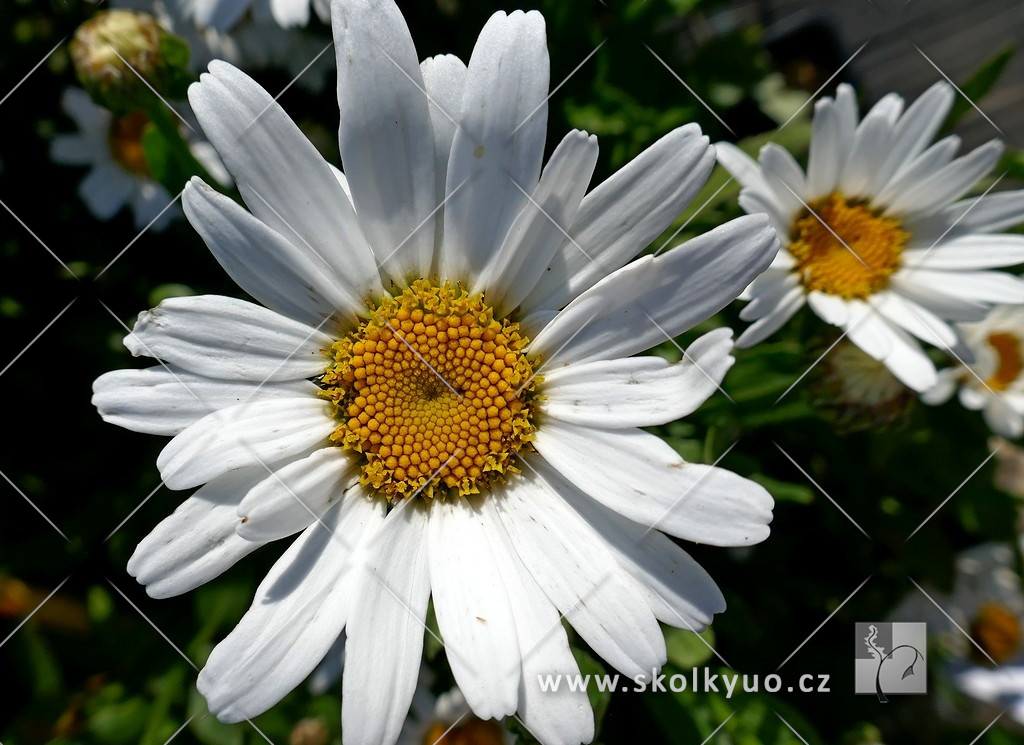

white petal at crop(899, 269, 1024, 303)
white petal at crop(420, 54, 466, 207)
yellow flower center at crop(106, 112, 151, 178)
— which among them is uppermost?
yellow flower center at crop(106, 112, 151, 178)

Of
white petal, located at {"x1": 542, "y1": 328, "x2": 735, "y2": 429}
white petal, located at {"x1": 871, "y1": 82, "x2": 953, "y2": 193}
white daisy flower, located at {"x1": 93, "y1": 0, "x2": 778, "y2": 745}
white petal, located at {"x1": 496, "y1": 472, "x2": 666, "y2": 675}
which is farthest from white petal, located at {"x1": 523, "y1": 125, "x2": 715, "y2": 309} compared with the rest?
white petal, located at {"x1": 871, "y1": 82, "x2": 953, "y2": 193}

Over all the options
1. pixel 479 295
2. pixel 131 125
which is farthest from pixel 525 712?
pixel 131 125

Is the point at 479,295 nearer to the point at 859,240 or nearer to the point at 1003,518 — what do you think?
the point at 859,240

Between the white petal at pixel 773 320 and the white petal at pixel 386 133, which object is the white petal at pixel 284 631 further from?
the white petal at pixel 773 320

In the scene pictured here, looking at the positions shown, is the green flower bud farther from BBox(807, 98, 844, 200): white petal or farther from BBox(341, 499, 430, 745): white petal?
BBox(807, 98, 844, 200): white petal

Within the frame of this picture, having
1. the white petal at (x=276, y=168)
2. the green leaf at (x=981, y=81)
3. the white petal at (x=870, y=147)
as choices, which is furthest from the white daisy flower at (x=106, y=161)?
the green leaf at (x=981, y=81)

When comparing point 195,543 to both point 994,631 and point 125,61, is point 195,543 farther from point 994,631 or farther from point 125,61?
point 994,631
